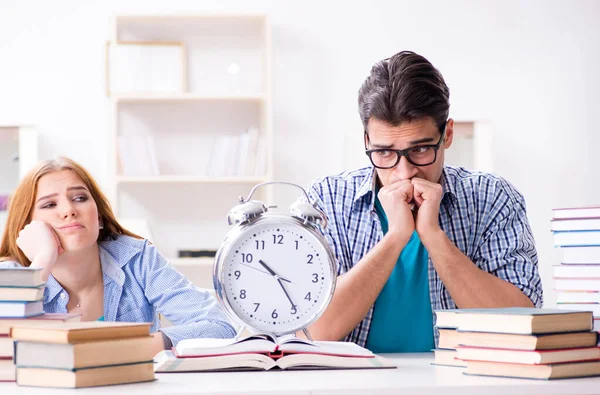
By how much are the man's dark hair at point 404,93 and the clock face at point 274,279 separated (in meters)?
0.54

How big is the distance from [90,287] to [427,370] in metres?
1.25

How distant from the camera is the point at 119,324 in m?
1.26

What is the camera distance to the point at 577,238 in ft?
5.45

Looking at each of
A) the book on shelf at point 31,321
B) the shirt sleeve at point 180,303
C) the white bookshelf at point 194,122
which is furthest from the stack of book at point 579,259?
the white bookshelf at point 194,122

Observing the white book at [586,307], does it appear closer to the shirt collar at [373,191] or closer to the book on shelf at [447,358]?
the book on shelf at [447,358]

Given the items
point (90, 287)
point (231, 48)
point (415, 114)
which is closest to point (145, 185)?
point (231, 48)

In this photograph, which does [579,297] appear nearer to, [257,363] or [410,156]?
[410,156]

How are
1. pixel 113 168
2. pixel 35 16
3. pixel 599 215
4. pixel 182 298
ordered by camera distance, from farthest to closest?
pixel 35 16 < pixel 113 168 < pixel 182 298 < pixel 599 215

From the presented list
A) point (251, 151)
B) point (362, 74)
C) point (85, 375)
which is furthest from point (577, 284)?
point (362, 74)

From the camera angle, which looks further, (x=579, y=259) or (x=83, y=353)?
(x=579, y=259)

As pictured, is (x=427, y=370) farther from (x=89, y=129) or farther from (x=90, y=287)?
(x=89, y=129)

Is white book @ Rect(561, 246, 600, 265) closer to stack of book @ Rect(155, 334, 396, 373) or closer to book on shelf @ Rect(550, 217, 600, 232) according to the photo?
book on shelf @ Rect(550, 217, 600, 232)

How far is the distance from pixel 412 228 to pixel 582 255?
0.39m

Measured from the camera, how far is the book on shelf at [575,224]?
164 centimetres
